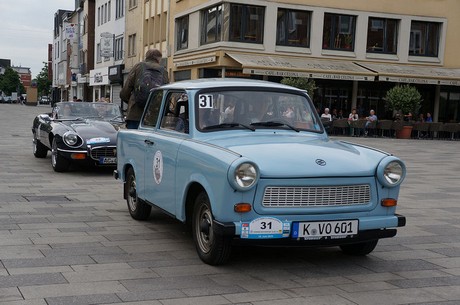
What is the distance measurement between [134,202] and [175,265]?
218 cm

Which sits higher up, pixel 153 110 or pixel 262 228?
pixel 153 110

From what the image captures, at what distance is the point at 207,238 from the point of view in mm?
5359

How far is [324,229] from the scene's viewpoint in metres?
4.98

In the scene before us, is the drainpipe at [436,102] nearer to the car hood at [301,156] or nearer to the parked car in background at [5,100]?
the car hood at [301,156]

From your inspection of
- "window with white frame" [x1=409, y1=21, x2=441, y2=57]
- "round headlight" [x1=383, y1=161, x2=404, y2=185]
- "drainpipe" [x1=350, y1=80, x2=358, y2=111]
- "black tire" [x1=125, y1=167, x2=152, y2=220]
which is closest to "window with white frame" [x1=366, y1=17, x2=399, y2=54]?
"window with white frame" [x1=409, y1=21, x2=441, y2=57]

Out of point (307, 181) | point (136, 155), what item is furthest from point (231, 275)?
point (136, 155)

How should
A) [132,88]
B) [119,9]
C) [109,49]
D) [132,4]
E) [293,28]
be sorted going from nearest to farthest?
[132,88] < [293,28] < [132,4] < [109,49] < [119,9]

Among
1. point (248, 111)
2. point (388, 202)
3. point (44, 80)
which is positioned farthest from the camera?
point (44, 80)

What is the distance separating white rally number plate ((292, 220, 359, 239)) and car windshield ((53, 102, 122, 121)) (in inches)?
342

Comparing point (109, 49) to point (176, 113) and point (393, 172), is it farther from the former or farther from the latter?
point (393, 172)

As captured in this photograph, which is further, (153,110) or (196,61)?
(196,61)

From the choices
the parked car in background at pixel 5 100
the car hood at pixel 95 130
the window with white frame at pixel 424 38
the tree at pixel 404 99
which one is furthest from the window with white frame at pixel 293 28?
the parked car in background at pixel 5 100

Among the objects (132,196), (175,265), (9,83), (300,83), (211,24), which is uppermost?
(211,24)

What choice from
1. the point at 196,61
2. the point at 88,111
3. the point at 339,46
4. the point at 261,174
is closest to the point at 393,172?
the point at 261,174
